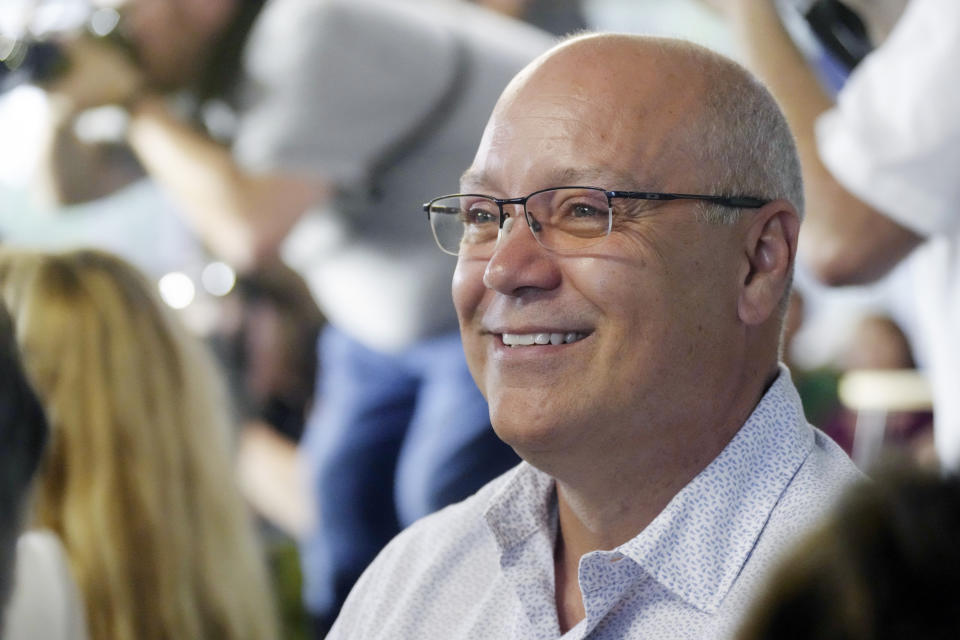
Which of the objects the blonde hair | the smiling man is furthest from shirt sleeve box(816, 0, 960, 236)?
the blonde hair

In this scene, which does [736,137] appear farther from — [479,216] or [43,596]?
[43,596]

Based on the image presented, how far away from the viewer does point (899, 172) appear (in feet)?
4.63

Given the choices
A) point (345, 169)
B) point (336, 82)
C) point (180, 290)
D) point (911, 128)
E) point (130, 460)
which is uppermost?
point (911, 128)

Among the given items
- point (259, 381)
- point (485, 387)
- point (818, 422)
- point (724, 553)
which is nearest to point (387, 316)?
point (259, 381)

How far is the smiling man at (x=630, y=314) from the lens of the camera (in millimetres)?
1146

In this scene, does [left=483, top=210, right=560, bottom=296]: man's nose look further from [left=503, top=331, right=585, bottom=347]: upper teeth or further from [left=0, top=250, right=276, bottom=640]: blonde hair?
[left=0, top=250, right=276, bottom=640]: blonde hair

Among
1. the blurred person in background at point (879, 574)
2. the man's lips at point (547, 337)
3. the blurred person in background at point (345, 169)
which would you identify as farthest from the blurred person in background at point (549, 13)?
the blurred person in background at point (879, 574)

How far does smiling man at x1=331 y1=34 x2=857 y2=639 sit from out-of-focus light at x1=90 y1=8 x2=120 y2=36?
1.72 m

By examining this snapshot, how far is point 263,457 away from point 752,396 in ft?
5.91

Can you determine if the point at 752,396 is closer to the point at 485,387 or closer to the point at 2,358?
the point at 485,387

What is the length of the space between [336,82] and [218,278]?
1.99 feet

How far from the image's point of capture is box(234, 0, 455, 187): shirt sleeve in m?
2.37

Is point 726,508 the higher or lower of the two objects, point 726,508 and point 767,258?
the lower

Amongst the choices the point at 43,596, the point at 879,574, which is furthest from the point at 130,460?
the point at 879,574
